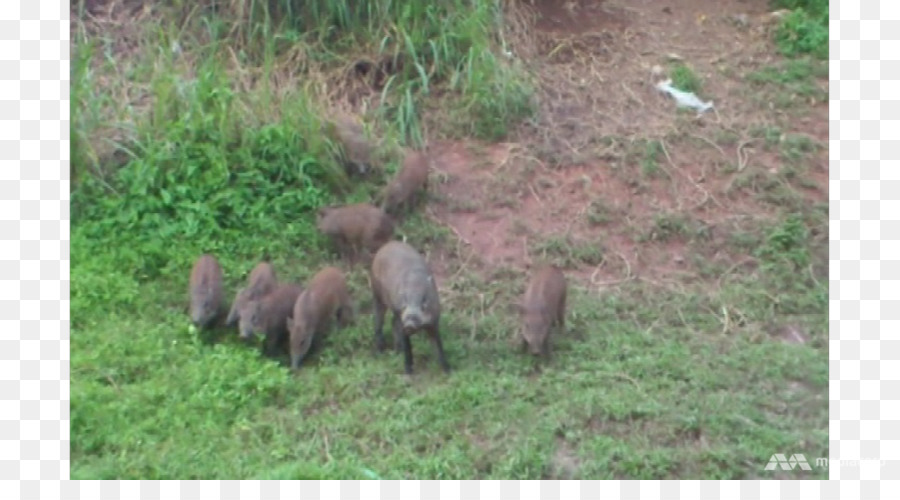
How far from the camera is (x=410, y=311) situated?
6.59 meters

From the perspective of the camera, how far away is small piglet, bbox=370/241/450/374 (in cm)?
664

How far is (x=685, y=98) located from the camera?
372 inches

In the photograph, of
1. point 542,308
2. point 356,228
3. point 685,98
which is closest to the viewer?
point 542,308

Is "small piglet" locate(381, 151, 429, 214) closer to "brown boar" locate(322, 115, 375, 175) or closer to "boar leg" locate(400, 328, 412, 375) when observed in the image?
"brown boar" locate(322, 115, 375, 175)

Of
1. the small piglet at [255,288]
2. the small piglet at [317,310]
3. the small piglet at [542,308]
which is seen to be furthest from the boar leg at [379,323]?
the small piglet at [542,308]

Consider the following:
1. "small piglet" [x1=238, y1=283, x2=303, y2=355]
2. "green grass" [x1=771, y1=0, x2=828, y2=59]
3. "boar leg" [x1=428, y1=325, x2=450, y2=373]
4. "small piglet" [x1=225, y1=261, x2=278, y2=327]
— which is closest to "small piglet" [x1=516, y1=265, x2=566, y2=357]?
"boar leg" [x1=428, y1=325, x2=450, y2=373]

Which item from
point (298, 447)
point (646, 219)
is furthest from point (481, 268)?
point (298, 447)

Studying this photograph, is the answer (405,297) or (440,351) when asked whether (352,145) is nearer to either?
(405,297)

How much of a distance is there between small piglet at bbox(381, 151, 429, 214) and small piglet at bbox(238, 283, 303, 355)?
1.22 m

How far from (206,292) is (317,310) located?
0.62m

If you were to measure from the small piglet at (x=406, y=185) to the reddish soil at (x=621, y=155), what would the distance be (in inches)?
8.0

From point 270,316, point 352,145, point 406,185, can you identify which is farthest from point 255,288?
point 352,145

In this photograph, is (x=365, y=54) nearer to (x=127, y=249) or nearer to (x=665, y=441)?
(x=127, y=249)

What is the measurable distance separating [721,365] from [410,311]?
1667mm
